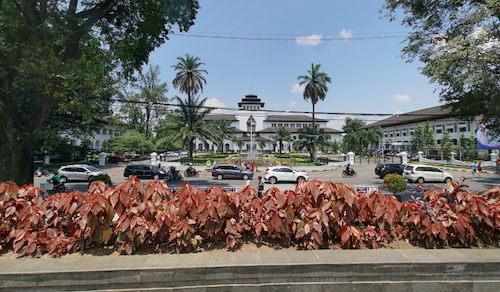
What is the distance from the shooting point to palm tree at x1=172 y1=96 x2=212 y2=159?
3130 centimetres

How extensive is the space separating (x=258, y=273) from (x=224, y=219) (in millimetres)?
1006

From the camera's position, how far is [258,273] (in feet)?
8.16

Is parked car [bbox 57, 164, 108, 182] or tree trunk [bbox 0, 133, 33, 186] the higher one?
tree trunk [bbox 0, 133, 33, 186]

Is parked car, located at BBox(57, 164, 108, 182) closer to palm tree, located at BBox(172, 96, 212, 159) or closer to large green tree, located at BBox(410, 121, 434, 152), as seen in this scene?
palm tree, located at BBox(172, 96, 212, 159)

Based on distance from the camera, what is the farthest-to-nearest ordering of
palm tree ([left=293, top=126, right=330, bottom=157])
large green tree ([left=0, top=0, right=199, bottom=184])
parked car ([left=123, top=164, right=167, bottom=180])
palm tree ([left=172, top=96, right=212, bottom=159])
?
1. palm tree ([left=293, top=126, right=330, bottom=157])
2. palm tree ([left=172, top=96, right=212, bottom=159])
3. parked car ([left=123, top=164, right=167, bottom=180])
4. large green tree ([left=0, top=0, right=199, bottom=184])

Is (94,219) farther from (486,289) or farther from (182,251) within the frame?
(486,289)

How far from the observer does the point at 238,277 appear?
2.49m

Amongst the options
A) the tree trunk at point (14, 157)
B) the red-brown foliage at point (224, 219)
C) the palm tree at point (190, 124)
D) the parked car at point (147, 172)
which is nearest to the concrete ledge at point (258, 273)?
the red-brown foliage at point (224, 219)

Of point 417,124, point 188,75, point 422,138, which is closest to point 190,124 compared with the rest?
point 188,75

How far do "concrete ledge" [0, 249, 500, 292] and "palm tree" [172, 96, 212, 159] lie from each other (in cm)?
2919

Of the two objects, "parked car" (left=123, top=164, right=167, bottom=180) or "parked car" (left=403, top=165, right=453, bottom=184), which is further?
"parked car" (left=123, top=164, right=167, bottom=180)

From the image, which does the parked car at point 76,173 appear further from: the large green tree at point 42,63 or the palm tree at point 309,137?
the palm tree at point 309,137

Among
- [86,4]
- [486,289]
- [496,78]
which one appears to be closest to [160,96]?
[86,4]

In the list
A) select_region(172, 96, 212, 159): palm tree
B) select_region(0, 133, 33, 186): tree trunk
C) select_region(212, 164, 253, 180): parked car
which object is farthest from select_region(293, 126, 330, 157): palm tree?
select_region(0, 133, 33, 186): tree trunk
